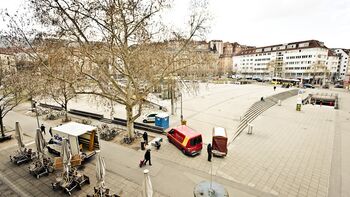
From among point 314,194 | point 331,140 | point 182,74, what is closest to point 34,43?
point 182,74

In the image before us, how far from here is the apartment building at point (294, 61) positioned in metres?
58.4

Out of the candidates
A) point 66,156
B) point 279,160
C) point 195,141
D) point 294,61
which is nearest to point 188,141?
point 195,141

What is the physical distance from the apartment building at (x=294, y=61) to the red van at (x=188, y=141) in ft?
201

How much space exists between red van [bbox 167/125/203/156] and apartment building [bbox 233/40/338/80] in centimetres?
6115

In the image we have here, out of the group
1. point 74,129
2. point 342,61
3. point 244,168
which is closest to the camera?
point 244,168

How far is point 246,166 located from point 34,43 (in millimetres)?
14059

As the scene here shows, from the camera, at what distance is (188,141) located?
1068 centimetres

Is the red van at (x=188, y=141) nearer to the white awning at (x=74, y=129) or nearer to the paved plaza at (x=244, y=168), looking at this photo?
the paved plaza at (x=244, y=168)

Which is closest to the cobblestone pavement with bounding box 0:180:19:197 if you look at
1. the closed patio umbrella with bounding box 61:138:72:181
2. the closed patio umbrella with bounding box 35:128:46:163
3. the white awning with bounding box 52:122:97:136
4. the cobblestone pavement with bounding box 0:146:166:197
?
the cobblestone pavement with bounding box 0:146:166:197

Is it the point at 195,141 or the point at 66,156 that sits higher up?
the point at 66,156

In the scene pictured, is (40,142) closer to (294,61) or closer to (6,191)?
(6,191)

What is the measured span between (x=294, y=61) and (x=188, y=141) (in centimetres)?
7185

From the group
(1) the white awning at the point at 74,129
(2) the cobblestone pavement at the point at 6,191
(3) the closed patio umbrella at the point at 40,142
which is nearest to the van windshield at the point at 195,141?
(1) the white awning at the point at 74,129

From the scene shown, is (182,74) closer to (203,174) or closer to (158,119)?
(158,119)
